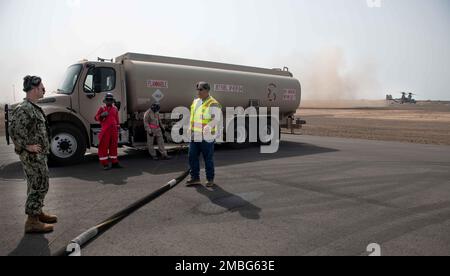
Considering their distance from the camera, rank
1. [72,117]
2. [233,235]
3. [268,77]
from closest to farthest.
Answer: [233,235]
[72,117]
[268,77]

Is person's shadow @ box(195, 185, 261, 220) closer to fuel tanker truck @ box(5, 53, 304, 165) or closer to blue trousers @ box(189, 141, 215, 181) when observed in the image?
blue trousers @ box(189, 141, 215, 181)

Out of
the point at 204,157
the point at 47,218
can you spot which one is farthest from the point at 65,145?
the point at 47,218

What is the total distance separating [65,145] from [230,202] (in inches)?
209

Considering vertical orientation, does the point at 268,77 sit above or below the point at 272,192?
above

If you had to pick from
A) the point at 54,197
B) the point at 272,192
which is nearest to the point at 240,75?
the point at 272,192

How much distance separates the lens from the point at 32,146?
3.79 metres

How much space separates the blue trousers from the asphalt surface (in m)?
0.41

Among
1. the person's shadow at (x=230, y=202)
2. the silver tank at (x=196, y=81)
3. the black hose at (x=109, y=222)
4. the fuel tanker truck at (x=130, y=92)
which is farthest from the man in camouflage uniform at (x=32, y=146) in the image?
the silver tank at (x=196, y=81)

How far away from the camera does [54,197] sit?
5.47 meters

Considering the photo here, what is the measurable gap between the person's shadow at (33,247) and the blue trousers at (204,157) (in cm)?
304

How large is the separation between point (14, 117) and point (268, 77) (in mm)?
10962

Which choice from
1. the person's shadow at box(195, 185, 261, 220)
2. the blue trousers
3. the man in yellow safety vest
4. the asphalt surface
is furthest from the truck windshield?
the person's shadow at box(195, 185, 261, 220)

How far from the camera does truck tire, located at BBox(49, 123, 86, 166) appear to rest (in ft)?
26.6

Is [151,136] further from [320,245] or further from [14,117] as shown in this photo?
[320,245]
